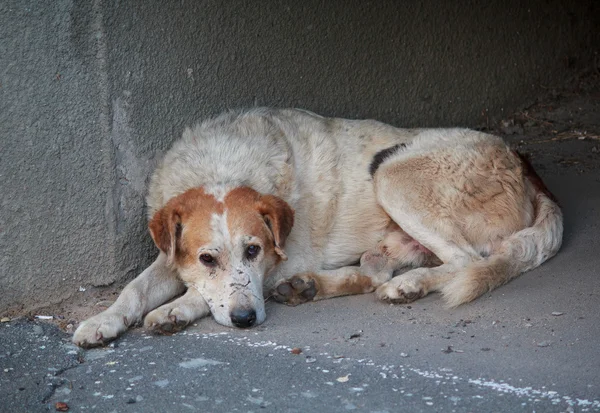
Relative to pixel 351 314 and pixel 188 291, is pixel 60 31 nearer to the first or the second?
pixel 188 291

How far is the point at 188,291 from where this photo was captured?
16.7 feet

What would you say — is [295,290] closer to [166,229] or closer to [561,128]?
[166,229]

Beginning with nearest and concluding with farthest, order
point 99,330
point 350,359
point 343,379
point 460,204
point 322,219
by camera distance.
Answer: point 343,379 < point 350,359 < point 99,330 < point 460,204 < point 322,219

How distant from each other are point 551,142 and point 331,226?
10.1 ft

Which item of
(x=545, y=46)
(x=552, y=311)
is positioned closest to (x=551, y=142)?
(x=545, y=46)

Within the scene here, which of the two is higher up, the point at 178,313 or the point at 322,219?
the point at 322,219

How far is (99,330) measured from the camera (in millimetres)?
4625

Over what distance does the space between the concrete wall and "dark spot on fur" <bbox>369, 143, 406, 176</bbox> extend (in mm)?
820

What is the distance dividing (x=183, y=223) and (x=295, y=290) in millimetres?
811

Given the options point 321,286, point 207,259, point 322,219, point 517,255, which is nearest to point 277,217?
point 207,259

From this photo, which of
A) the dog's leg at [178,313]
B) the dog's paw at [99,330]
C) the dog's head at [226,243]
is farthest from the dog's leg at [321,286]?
the dog's paw at [99,330]

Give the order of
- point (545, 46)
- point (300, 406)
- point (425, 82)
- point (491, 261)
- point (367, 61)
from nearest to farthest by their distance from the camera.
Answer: point (300, 406) < point (491, 261) < point (367, 61) < point (425, 82) < point (545, 46)

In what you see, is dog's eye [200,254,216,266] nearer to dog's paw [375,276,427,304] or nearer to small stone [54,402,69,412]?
dog's paw [375,276,427,304]

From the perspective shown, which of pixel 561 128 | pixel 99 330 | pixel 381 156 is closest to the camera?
pixel 99 330
